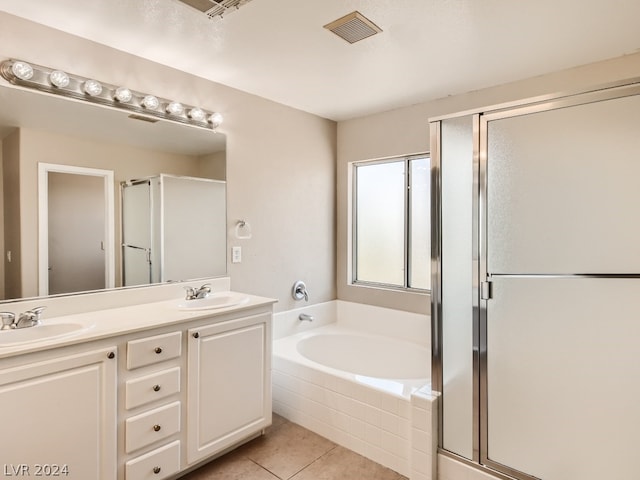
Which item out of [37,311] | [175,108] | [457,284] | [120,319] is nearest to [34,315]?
[37,311]

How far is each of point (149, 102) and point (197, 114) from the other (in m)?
0.33

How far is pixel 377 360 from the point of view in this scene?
3205 millimetres

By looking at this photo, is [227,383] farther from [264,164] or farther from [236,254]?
[264,164]

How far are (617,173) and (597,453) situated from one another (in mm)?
1185

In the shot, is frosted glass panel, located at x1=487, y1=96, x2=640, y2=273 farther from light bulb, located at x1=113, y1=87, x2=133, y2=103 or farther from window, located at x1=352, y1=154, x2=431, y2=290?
light bulb, located at x1=113, y1=87, x2=133, y2=103

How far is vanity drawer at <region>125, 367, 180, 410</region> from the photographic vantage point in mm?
1710

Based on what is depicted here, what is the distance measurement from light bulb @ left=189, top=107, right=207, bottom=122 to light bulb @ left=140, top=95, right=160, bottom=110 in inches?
9.9

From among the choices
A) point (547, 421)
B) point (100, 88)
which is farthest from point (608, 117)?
point (100, 88)

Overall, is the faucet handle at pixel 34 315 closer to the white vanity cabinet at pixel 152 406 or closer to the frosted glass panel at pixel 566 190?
the white vanity cabinet at pixel 152 406

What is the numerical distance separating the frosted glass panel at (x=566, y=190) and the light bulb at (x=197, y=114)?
1815 mm

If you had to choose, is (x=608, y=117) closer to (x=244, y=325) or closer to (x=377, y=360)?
(x=244, y=325)

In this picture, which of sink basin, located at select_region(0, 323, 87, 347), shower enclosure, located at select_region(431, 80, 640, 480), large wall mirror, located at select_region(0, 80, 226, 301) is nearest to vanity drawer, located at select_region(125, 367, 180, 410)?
sink basin, located at select_region(0, 323, 87, 347)

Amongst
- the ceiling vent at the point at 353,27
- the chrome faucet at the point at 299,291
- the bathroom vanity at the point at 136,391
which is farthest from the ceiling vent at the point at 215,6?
the chrome faucet at the point at 299,291

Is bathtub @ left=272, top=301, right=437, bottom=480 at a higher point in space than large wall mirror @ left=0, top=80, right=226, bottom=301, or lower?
lower
